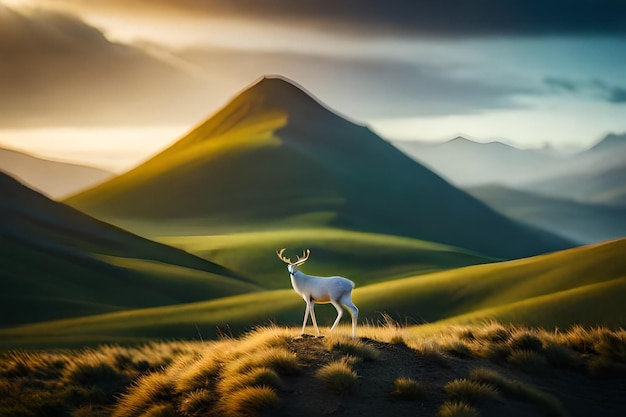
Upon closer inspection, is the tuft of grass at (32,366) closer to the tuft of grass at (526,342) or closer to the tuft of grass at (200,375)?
the tuft of grass at (200,375)

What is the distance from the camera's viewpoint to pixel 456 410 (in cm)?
1777

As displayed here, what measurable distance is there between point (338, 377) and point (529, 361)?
6.69 meters

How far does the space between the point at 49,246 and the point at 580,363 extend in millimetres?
90607

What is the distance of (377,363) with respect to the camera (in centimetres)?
2028

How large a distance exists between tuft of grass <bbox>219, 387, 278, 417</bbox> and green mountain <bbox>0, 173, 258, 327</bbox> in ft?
199

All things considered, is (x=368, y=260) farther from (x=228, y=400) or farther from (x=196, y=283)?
(x=228, y=400)

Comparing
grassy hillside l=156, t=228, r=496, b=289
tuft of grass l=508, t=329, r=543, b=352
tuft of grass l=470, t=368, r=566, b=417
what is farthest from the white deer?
grassy hillside l=156, t=228, r=496, b=289

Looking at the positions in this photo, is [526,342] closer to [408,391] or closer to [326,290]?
[408,391]

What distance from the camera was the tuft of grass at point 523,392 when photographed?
19.2m

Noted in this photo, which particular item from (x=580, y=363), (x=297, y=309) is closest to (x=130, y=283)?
(x=297, y=309)

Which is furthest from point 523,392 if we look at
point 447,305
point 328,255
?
point 328,255

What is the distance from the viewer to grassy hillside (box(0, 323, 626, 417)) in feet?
61.1

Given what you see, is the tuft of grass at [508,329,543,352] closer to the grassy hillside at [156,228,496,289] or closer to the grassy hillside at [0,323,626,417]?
the grassy hillside at [0,323,626,417]

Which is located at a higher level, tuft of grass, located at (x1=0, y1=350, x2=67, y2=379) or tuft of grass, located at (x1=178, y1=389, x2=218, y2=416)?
tuft of grass, located at (x1=0, y1=350, x2=67, y2=379)
